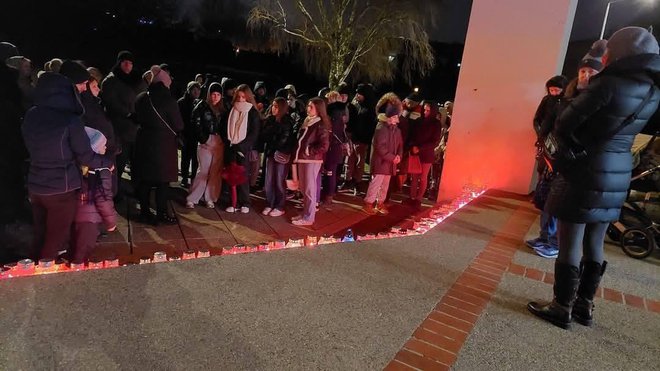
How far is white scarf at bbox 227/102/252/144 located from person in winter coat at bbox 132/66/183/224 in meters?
0.84

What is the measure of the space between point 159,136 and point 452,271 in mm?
3648

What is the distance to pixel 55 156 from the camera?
3316 millimetres

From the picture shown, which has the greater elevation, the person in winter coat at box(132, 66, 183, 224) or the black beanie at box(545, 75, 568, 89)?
the black beanie at box(545, 75, 568, 89)

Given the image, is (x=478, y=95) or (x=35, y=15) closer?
(x=478, y=95)

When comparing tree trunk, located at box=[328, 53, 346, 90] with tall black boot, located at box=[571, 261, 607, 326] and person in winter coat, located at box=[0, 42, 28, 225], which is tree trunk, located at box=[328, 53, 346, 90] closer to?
person in winter coat, located at box=[0, 42, 28, 225]

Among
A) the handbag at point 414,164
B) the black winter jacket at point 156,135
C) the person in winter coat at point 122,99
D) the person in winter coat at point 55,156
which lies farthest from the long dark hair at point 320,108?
the person in winter coat at point 55,156

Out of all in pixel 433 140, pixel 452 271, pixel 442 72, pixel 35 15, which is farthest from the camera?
pixel 442 72

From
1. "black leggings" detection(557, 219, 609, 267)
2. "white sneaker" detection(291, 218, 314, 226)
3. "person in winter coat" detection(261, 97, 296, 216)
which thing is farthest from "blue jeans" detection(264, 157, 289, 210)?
"black leggings" detection(557, 219, 609, 267)

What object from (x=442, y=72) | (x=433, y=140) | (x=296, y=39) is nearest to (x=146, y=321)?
(x=433, y=140)

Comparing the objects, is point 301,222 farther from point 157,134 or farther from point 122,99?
point 122,99

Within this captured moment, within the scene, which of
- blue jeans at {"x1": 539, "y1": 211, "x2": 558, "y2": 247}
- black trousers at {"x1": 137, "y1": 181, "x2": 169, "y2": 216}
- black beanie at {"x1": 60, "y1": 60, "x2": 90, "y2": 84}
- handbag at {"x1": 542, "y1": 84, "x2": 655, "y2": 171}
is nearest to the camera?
handbag at {"x1": 542, "y1": 84, "x2": 655, "y2": 171}

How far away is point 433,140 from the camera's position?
7.26m

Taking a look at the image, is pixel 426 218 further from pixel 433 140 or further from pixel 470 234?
pixel 433 140

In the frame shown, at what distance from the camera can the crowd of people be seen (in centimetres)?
339
